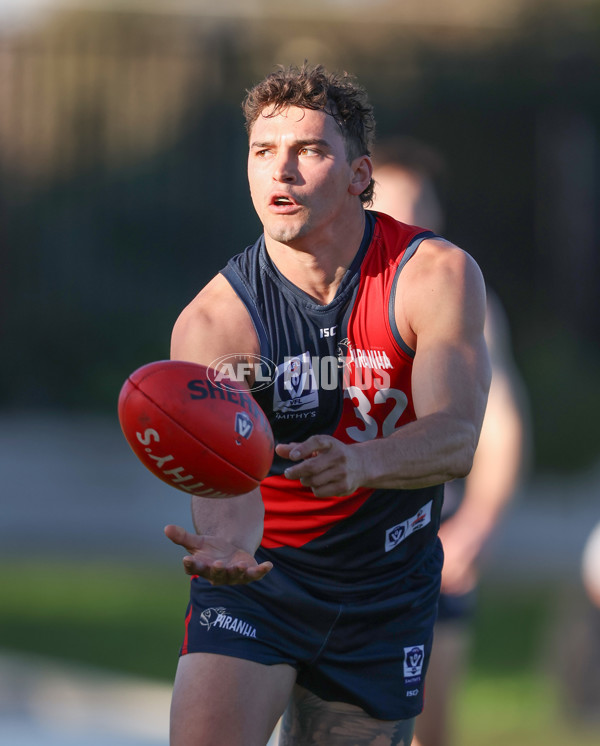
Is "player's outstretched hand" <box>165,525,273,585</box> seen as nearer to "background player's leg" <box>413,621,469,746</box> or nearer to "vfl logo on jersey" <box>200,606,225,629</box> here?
"vfl logo on jersey" <box>200,606,225,629</box>

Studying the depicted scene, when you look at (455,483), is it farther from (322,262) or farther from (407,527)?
(322,262)

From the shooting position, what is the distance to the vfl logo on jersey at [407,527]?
12.7 ft

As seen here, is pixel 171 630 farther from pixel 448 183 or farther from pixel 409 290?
pixel 448 183

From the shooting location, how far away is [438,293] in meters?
3.58

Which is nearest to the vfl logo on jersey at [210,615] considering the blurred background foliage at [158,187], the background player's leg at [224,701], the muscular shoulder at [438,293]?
the background player's leg at [224,701]

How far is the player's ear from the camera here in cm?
387

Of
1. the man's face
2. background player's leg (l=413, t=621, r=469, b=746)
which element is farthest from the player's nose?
background player's leg (l=413, t=621, r=469, b=746)

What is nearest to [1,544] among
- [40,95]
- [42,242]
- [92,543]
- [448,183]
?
[92,543]

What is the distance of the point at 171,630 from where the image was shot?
8.84 meters

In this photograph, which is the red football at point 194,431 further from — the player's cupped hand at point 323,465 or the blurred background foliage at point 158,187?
the blurred background foliage at point 158,187

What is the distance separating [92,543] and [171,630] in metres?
2.66

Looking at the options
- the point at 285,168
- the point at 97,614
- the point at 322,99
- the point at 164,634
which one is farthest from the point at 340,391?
the point at 97,614

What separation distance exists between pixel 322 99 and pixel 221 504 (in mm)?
1363

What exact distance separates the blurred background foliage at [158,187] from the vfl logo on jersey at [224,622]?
9922 millimetres
